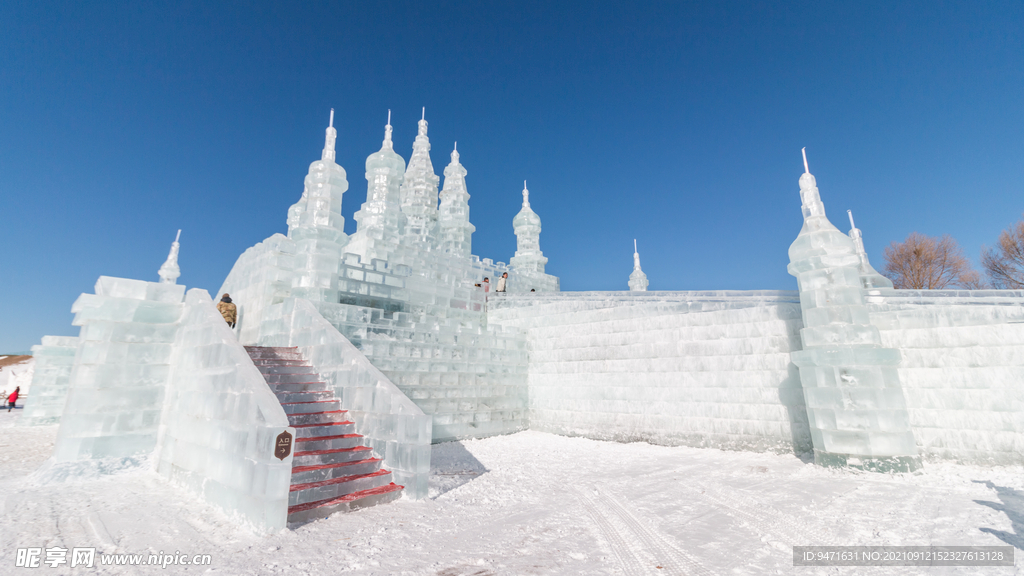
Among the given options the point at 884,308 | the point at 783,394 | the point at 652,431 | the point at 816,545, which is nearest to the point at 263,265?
the point at 652,431

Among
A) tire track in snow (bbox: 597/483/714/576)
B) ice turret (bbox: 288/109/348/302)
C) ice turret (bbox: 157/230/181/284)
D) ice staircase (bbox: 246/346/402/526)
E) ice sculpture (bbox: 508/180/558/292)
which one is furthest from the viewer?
ice sculpture (bbox: 508/180/558/292)

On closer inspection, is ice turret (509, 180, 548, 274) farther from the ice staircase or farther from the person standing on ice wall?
the ice staircase

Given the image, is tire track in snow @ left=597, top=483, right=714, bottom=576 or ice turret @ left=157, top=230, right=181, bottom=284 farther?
ice turret @ left=157, top=230, right=181, bottom=284

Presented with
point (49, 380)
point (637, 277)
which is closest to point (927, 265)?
point (637, 277)

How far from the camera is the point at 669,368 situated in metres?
11.8

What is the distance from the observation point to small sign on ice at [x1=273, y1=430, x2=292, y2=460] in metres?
4.86

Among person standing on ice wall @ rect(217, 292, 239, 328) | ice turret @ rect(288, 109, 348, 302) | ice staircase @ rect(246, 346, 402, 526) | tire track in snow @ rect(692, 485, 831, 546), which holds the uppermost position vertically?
ice turret @ rect(288, 109, 348, 302)

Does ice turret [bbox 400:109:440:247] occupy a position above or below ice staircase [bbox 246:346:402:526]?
above

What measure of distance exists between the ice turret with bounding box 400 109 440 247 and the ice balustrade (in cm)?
1522

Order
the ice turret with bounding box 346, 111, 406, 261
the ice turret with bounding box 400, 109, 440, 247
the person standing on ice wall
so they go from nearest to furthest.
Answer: the person standing on ice wall < the ice turret with bounding box 346, 111, 406, 261 < the ice turret with bounding box 400, 109, 440, 247

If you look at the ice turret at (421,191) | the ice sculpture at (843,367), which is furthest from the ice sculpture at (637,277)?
the ice sculpture at (843,367)

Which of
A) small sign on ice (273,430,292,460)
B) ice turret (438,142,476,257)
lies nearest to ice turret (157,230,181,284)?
ice turret (438,142,476,257)

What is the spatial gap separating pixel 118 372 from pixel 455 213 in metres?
18.5

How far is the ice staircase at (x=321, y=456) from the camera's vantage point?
550cm
